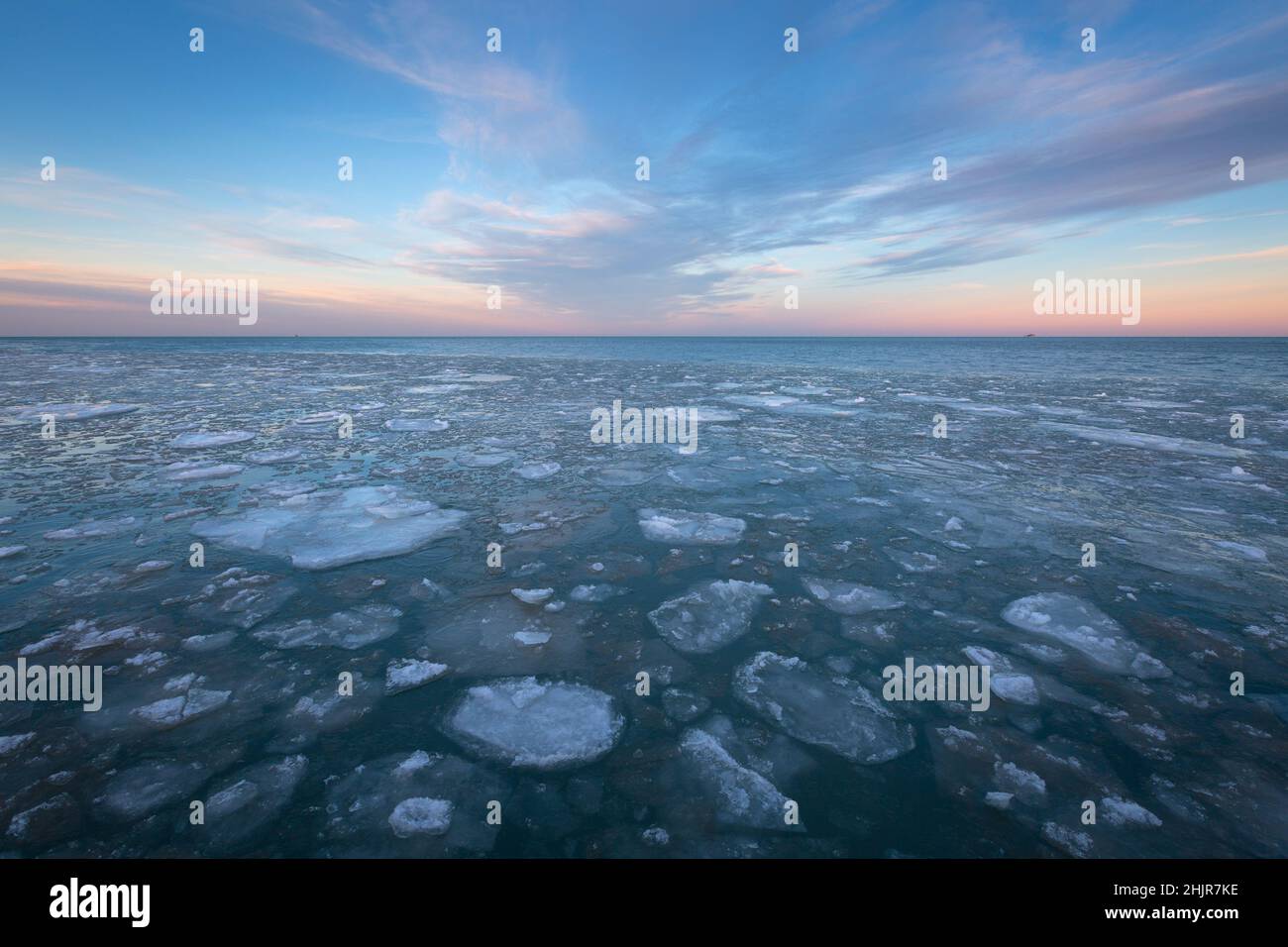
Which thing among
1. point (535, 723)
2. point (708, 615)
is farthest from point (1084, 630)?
point (535, 723)

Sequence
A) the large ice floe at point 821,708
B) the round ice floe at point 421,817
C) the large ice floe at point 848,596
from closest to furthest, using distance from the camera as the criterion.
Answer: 1. the round ice floe at point 421,817
2. the large ice floe at point 821,708
3. the large ice floe at point 848,596

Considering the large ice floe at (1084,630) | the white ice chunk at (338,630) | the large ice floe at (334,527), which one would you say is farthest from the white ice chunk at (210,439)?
the large ice floe at (1084,630)

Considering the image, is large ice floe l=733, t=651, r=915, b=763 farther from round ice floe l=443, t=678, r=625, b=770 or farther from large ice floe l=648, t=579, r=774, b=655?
round ice floe l=443, t=678, r=625, b=770

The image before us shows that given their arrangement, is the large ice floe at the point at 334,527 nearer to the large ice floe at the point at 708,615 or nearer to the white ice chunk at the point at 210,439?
the large ice floe at the point at 708,615

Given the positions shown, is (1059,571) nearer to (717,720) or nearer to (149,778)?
(717,720)

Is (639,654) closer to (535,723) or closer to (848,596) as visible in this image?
(535,723)

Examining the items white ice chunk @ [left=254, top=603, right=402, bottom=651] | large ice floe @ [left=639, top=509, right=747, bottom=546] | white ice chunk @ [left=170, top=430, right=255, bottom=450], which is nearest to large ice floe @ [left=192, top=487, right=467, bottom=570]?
white ice chunk @ [left=254, top=603, right=402, bottom=651]
